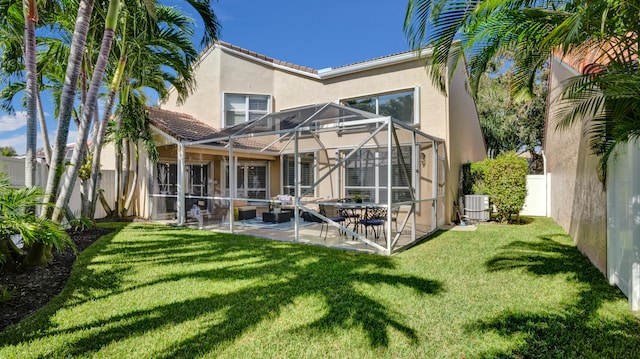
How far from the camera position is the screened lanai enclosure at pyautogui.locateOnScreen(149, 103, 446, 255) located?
957cm

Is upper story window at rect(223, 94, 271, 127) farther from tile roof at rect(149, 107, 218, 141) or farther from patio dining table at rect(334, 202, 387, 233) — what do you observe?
patio dining table at rect(334, 202, 387, 233)

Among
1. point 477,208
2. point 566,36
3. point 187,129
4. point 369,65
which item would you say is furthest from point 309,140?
point 566,36

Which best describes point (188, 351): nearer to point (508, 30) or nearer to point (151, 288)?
point (151, 288)

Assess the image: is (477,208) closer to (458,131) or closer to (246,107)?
(458,131)

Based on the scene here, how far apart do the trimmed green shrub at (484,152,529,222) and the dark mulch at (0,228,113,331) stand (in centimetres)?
1298

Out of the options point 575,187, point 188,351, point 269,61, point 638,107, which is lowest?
point 188,351

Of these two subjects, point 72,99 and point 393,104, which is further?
point 393,104

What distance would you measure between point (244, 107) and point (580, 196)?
13849 millimetres

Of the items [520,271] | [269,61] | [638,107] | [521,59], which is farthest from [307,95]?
[638,107]

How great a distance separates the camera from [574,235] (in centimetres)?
873

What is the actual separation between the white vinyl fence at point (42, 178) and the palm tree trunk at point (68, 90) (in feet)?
2.18

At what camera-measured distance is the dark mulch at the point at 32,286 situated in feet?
14.8

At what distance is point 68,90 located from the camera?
621 centimetres

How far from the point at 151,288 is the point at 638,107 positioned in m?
7.37
